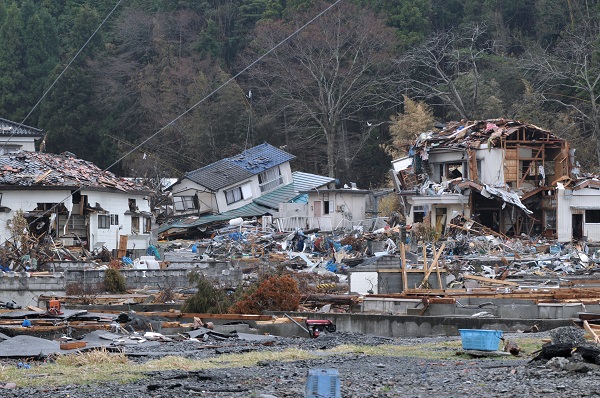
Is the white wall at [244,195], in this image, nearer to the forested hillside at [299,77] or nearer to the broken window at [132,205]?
the forested hillside at [299,77]

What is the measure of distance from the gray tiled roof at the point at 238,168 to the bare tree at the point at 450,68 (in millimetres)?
8789

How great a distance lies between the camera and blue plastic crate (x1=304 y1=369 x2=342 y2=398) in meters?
10.4

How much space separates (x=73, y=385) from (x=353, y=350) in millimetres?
5545

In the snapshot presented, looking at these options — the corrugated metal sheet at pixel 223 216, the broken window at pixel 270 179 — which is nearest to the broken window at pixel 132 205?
the corrugated metal sheet at pixel 223 216

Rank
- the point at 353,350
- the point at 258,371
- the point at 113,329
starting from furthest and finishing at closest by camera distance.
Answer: the point at 113,329
the point at 353,350
the point at 258,371

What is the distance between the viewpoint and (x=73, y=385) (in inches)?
484

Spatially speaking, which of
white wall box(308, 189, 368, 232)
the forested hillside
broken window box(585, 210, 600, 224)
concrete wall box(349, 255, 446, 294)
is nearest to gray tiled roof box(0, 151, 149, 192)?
white wall box(308, 189, 368, 232)

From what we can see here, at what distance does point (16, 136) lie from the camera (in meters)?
51.2

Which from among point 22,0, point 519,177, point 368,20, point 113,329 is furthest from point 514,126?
point 22,0

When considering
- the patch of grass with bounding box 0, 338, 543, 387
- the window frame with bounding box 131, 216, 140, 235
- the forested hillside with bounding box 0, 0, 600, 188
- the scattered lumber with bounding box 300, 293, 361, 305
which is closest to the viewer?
the patch of grass with bounding box 0, 338, 543, 387

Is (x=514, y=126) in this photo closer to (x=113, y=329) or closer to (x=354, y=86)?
(x=354, y=86)

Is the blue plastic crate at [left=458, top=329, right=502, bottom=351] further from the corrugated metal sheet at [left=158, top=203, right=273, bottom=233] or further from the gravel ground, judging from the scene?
the corrugated metal sheet at [left=158, top=203, right=273, bottom=233]

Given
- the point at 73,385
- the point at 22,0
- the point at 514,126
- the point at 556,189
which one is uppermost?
the point at 22,0

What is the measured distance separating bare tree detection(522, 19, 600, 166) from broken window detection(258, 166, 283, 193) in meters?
14.9
